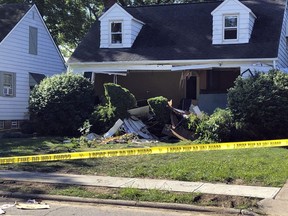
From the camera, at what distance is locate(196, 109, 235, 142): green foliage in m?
15.1

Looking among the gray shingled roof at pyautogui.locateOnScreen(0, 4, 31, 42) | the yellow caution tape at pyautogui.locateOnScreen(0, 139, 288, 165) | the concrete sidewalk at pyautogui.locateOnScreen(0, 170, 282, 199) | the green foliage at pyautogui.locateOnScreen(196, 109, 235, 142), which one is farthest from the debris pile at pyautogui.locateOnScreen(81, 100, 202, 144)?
the gray shingled roof at pyautogui.locateOnScreen(0, 4, 31, 42)

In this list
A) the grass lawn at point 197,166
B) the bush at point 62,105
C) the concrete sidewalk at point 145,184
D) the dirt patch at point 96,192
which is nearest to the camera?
the dirt patch at point 96,192

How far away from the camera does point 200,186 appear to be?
9062 millimetres

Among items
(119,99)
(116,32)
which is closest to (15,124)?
(116,32)

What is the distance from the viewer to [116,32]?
22688 mm

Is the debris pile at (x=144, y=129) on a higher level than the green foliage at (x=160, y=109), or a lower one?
lower

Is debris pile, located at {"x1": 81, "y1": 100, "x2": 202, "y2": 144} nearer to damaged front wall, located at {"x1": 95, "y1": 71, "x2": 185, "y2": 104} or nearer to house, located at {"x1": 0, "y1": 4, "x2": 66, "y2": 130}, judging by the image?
damaged front wall, located at {"x1": 95, "y1": 71, "x2": 185, "y2": 104}

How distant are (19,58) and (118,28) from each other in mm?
5123

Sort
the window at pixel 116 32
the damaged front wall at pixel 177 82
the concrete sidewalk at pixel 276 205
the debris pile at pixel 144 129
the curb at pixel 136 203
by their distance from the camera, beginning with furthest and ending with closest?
the window at pixel 116 32
the damaged front wall at pixel 177 82
the debris pile at pixel 144 129
the curb at pixel 136 203
the concrete sidewalk at pixel 276 205

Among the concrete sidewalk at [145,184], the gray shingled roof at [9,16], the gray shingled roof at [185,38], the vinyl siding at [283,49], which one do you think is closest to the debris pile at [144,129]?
the gray shingled roof at [185,38]

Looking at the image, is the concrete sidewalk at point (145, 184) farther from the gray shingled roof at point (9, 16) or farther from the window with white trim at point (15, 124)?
the gray shingled roof at point (9, 16)

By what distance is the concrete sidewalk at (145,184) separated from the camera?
8.52m

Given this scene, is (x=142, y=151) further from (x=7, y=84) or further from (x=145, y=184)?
(x=7, y=84)

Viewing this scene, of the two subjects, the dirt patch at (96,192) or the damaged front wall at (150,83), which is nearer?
the dirt patch at (96,192)
